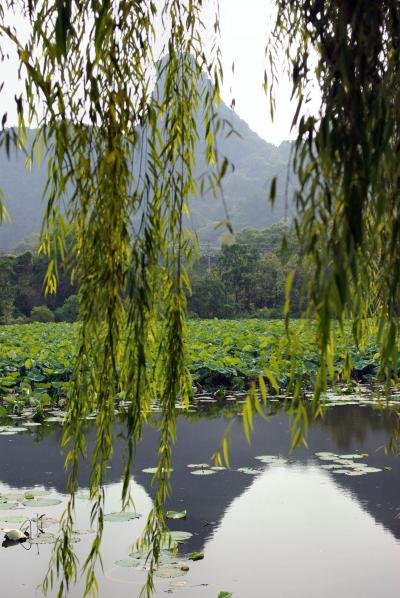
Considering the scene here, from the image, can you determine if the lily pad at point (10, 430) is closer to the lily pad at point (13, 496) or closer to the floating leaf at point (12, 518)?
the lily pad at point (13, 496)

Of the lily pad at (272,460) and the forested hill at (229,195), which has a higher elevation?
the forested hill at (229,195)

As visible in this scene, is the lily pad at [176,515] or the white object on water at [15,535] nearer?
the white object on water at [15,535]

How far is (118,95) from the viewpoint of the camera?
7.16 ft

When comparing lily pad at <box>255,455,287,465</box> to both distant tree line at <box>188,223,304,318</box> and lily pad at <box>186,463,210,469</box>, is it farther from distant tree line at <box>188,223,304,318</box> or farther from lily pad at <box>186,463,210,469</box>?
distant tree line at <box>188,223,304,318</box>

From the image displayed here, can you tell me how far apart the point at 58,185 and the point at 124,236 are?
22 cm

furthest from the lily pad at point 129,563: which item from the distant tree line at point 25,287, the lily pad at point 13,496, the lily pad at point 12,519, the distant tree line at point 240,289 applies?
the distant tree line at point 25,287

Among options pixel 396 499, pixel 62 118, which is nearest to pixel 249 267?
pixel 396 499

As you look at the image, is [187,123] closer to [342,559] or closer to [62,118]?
[62,118]

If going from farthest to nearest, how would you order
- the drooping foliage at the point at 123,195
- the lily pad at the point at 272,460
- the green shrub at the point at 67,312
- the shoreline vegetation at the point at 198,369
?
the green shrub at the point at 67,312 → the shoreline vegetation at the point at 198,369 → the lily pad at the point at 272,460 → the drooping foliage at the point at 123,195

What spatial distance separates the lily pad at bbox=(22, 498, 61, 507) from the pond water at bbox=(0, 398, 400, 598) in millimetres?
20

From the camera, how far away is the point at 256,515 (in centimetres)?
406

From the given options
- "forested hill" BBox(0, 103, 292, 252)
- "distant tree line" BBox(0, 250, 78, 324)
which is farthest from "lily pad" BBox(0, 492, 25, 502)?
"forested hill" BBox(0, 103, 292, 252)

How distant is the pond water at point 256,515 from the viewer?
3.17 m

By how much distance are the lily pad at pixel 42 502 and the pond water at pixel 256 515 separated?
20mm
